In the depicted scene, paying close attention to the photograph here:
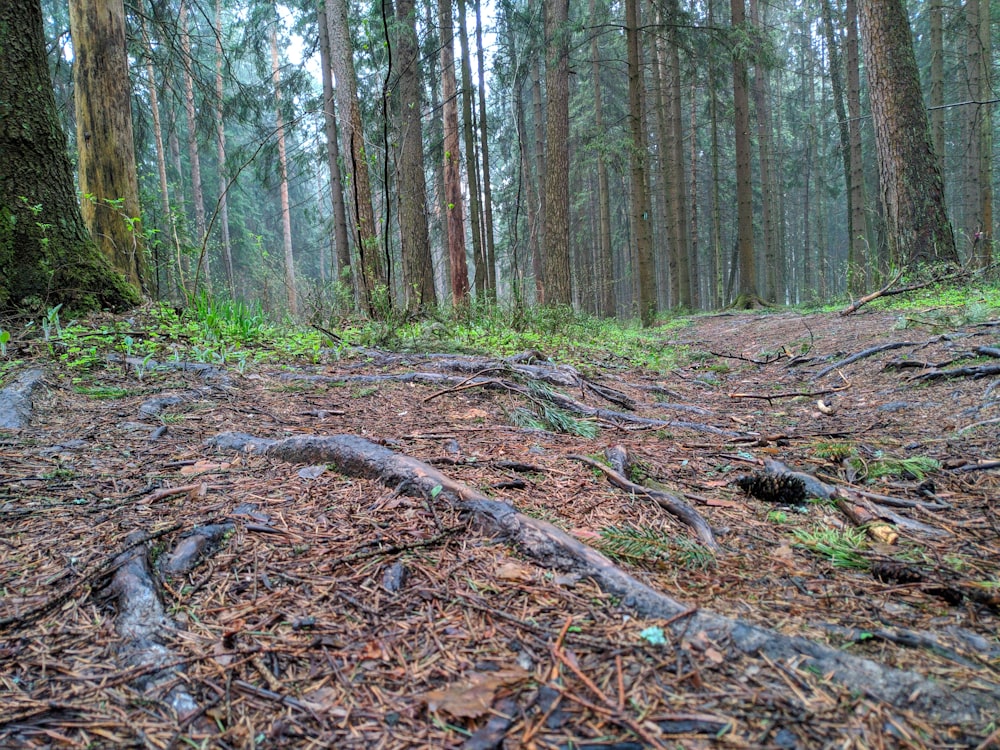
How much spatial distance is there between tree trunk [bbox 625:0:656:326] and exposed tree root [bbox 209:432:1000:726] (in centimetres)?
1084

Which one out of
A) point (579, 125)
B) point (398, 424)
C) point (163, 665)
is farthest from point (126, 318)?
point (579, 125)

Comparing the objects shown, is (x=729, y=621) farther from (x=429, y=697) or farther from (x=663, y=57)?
(x=663, y=57)

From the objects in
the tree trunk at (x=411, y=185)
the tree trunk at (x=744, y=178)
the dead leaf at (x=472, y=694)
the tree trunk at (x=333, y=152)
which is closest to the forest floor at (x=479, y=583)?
the dead leaf at (x=472, y=694)

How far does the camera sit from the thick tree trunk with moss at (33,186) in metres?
4.50

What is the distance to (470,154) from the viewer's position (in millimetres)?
13391

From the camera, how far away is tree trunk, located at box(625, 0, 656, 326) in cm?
1098

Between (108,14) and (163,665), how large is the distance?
7.78 meters

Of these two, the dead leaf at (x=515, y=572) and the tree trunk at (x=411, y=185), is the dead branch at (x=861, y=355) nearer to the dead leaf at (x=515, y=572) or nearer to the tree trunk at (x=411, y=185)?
the dead leaf at (x=515, y=572)

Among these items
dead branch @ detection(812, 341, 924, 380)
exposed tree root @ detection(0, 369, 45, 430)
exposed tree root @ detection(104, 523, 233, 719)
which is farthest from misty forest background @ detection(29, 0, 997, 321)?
exposed tree root @ detection(104, 523, 233, 719)

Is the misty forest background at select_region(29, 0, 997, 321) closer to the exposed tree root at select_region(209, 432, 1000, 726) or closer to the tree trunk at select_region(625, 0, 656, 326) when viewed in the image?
the tree trunk at select_region(625, 0, 656, 326)

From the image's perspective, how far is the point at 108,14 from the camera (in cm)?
606

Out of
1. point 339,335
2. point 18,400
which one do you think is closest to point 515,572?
point 18,400

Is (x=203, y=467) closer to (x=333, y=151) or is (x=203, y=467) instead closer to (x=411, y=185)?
(x=411, y=185)

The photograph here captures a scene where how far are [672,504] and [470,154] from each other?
42.2 ft
